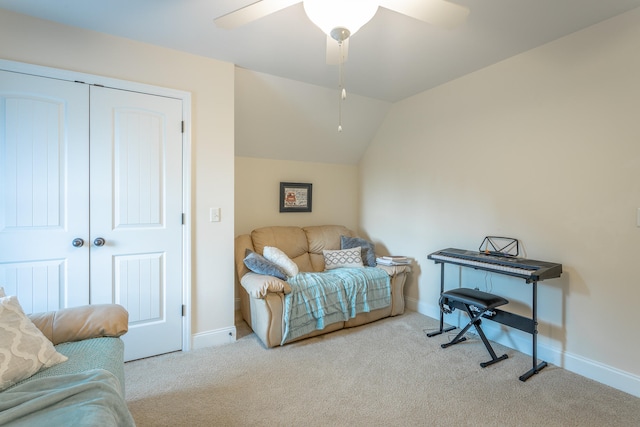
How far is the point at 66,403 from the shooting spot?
99 cm

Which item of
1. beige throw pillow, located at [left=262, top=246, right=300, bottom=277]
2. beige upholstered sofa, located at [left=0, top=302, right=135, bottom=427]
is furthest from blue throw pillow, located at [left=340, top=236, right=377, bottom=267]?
beige upholstered sofa, located at [left=0, top=302, right=135, bottom=427]

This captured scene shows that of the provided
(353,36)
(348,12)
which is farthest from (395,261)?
(348,12)

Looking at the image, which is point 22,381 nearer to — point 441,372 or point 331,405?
point 331,405

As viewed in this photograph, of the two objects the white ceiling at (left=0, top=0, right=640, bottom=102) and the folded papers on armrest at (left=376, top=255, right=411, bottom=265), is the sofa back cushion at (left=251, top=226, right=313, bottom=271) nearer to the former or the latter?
the folded papers on armrest at (left=376, top=255, right=411, bottom=265)

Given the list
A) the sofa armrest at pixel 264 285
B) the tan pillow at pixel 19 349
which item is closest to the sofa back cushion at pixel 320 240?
the sofa armrest at pixel 264 285

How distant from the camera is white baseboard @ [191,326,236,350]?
2.59 meters

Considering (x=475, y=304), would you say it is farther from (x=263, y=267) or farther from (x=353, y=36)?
(x=353, y=36)

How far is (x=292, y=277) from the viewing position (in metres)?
2.84

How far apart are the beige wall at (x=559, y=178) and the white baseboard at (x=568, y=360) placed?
1cm

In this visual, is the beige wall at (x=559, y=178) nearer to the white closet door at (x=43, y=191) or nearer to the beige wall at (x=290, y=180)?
the beige wall at (x=290, y=180)

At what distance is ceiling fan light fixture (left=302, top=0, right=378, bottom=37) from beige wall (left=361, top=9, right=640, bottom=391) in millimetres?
1856

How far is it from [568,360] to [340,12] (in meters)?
2.80

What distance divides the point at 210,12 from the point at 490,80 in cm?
234

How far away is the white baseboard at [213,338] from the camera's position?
259 centimetres
